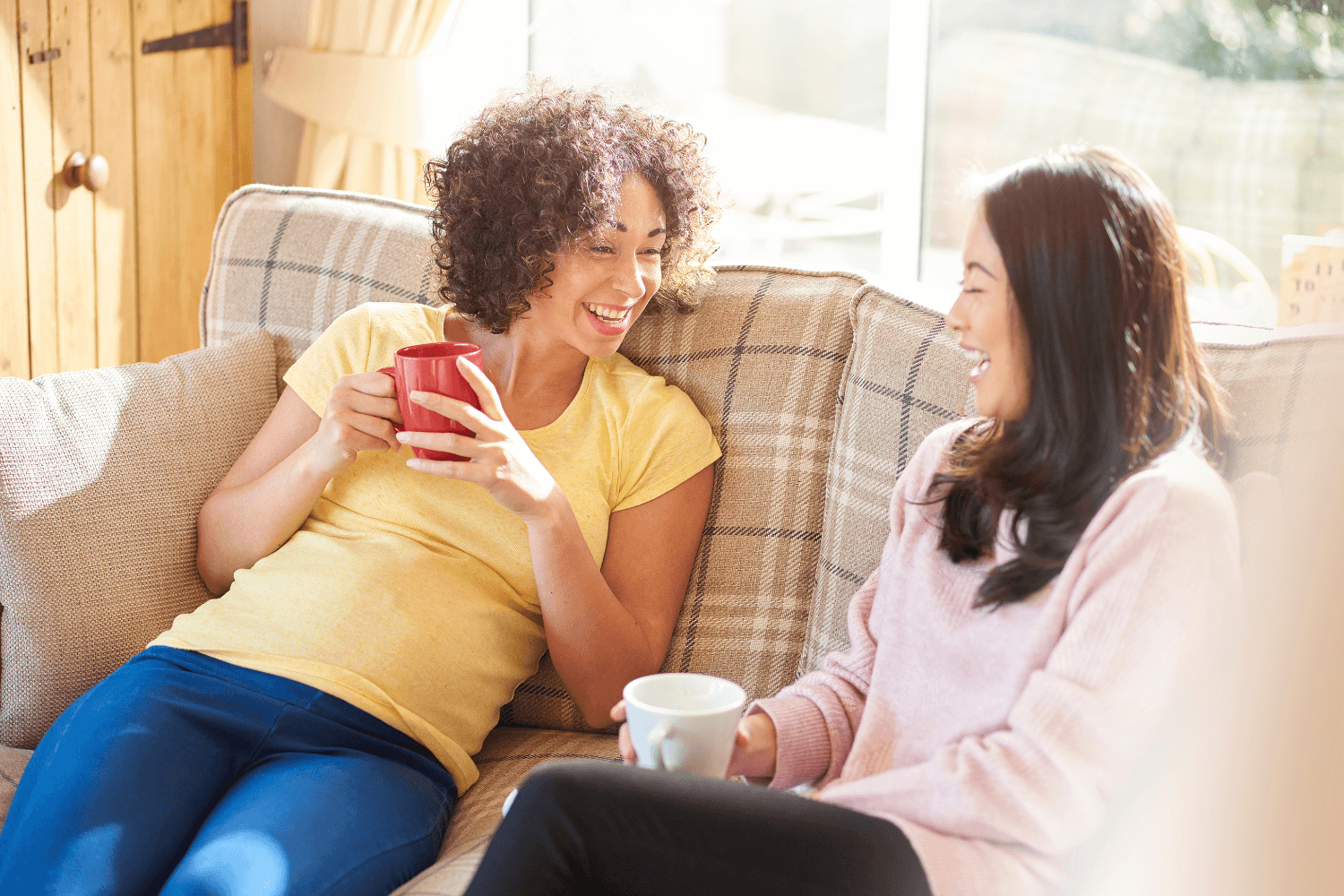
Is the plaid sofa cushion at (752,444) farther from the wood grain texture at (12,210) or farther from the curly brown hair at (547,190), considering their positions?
the wood grain texture at (12,210)

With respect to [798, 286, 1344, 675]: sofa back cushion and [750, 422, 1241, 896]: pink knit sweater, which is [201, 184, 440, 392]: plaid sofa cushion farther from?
[750, 422, 1241, 896]: pink knit sweater

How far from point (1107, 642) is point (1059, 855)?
0.45 feet

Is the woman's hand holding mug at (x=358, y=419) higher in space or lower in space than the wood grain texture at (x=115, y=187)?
lower

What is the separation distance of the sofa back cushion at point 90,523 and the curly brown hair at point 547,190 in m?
0.38

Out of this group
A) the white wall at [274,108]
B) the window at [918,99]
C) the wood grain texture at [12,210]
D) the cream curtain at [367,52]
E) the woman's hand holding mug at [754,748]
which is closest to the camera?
the woman's hand holding mug at [754,748]

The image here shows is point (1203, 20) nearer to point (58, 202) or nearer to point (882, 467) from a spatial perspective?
point (882, 467)

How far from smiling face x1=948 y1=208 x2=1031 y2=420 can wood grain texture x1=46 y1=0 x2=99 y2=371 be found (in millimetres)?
1973

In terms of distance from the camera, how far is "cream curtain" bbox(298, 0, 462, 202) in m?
2.39

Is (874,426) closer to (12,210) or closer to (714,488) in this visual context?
(714,488)

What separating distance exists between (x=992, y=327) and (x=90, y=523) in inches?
40.6

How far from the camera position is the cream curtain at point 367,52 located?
2393 millimetres

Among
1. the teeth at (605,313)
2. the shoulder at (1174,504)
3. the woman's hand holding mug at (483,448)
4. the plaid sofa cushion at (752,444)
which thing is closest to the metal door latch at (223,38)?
the plaid sofa cushion at (752,444)

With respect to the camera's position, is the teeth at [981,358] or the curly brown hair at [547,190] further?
the curly brown hair at [547,190]

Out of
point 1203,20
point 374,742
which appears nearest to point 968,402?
point 374,742
